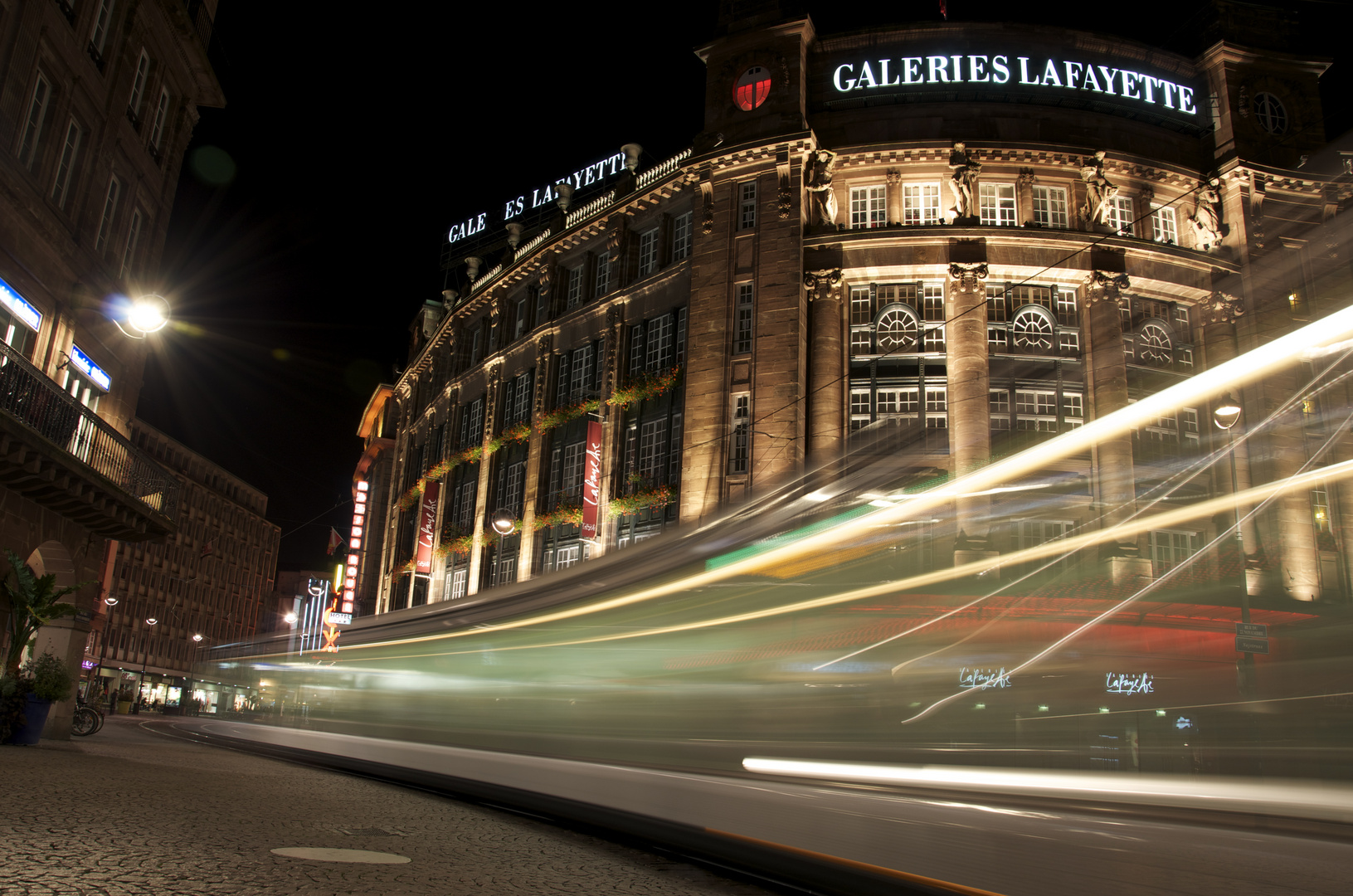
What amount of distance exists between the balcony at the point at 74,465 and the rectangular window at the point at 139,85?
27.6ft

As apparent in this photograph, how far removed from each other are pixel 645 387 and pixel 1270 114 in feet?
76.1

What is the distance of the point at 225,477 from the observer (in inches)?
3812

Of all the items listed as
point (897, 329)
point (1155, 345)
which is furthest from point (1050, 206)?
point (897, 329)

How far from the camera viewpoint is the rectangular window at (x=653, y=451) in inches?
1161

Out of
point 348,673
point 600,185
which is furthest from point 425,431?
point 348,673

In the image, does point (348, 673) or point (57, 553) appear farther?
point (57, 553)

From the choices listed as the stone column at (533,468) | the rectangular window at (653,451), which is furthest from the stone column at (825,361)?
the stone column at (533,468)

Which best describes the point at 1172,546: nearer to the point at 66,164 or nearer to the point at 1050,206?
the point at 1050,206

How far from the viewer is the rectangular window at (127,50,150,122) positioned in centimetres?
2177

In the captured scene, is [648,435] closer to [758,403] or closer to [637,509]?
[637,509]

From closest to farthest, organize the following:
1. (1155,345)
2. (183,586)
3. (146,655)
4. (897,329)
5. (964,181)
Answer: (964,181)
(897,329)
(1155,345)
(146,655)
(183,586)

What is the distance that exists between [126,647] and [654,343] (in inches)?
2811

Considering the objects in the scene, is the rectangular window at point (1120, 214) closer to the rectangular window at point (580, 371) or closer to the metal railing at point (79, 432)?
the rectangular window at point (580, 371)

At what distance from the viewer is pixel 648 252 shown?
33312 mm
